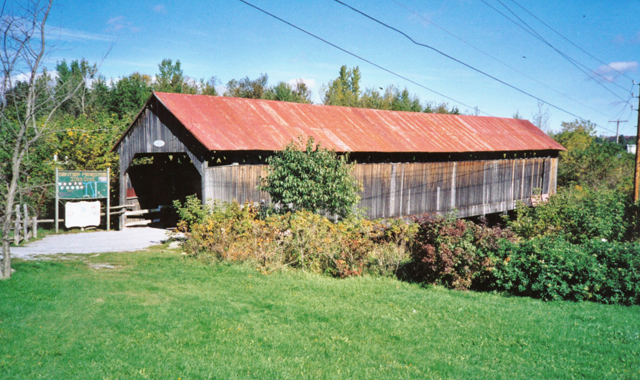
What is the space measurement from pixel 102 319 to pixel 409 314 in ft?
17.8

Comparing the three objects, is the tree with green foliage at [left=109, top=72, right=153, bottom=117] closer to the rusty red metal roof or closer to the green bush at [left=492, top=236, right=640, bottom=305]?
the rusty red metal roof

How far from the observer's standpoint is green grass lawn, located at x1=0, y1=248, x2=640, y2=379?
6086 millimetres

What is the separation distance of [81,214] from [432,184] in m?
15.9

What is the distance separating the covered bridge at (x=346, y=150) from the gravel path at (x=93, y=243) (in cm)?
192

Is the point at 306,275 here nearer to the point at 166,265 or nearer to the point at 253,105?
the point at 166,265

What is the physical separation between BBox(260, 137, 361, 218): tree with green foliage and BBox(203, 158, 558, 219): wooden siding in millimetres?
1673

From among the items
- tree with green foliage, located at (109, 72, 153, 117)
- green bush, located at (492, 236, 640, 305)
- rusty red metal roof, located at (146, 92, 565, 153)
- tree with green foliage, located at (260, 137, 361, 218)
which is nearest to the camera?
green bush, located at (492, 236, 640, 305)

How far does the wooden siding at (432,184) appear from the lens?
17.0 meters

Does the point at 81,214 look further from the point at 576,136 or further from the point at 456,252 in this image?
the point at 576,136

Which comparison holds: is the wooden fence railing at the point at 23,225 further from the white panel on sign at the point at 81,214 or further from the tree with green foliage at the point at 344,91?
the tree with green foliage at the point at 344,91

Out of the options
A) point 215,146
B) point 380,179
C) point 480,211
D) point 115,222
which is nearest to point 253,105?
point 215,146

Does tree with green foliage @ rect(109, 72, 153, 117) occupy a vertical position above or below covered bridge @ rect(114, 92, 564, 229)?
above

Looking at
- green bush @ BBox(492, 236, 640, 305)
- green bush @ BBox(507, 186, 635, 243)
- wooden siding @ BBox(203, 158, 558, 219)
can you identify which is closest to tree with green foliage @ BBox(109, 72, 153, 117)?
wooden siding @ BBox(203, 158, 558, 219)

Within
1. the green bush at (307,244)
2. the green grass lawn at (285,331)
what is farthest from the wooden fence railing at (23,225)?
the green bush at (307,244)
